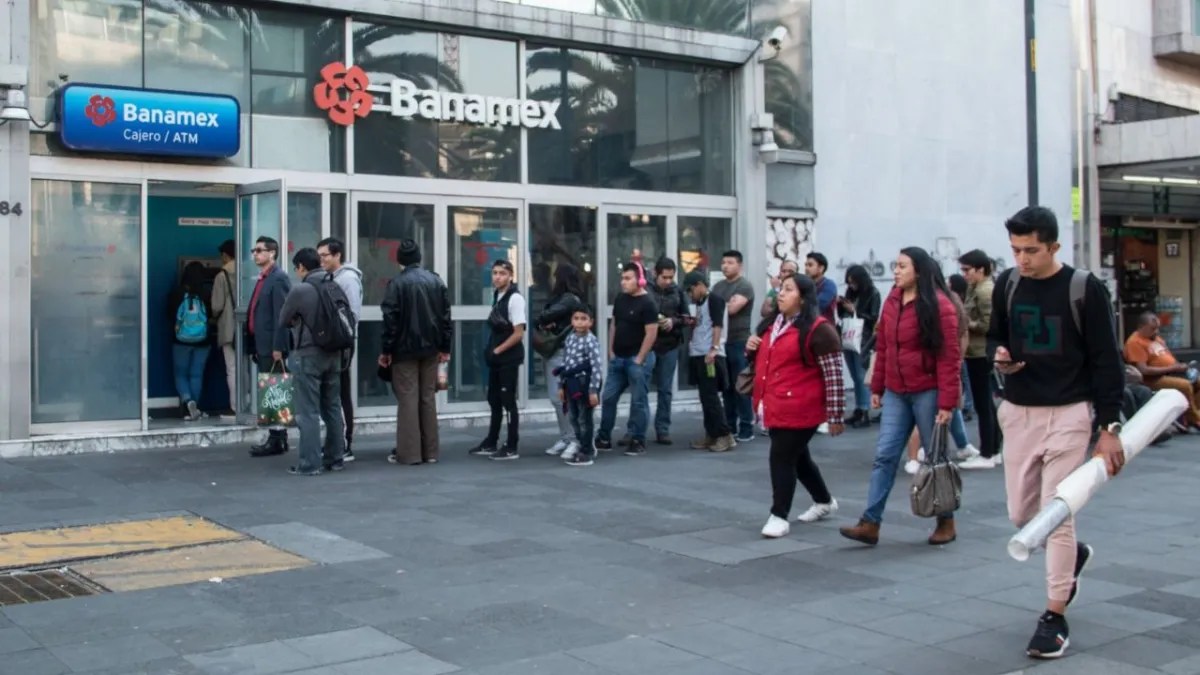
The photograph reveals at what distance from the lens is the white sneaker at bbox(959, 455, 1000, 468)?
37.2 feet

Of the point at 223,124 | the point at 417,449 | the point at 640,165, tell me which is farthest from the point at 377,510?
the point at 640,165

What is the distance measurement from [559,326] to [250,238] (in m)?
3.48

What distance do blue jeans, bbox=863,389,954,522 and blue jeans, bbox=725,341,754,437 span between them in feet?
16.6

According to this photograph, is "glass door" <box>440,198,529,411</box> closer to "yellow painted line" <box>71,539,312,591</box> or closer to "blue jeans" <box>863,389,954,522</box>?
"yellow painted line" <box>71,539,312,591</box>

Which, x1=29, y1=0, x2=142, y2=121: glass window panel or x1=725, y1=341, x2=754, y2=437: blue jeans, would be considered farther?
x1=725, y1=341, x2=754, y2=437: blue jeans

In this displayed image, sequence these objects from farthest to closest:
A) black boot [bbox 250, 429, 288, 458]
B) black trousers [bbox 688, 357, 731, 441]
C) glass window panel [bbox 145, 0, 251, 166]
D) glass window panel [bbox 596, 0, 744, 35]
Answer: glass window panel [bbox 596, 0, 744, 35] < glass window panel [bbox 145, 0, 251, 166] < black trousers [bbox 688, 357, 731, 441] < black boot [bbox 250, 429, 288, 458]

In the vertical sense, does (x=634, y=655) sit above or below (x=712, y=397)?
below

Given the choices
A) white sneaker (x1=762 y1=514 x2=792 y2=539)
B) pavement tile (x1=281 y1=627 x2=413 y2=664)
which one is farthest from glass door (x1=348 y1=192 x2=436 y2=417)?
pavement tile (x1=281 y1=627 x2=413 y2=664)

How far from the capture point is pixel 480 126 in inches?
574

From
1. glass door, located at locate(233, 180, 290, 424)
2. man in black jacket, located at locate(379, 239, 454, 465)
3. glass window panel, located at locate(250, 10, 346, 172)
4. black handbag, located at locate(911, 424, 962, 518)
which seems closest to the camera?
black handbag, located at locate(911, 424, 962, 518)

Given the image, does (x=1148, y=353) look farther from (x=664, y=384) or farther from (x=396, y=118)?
(x=396, y=118)

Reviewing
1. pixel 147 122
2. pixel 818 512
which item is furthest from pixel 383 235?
pixel 818 512

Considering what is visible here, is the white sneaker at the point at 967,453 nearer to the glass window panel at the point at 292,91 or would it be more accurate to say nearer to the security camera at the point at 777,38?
the glass window panel at the point at 292,91

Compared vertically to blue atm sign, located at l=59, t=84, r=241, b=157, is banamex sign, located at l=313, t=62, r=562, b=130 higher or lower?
higher
